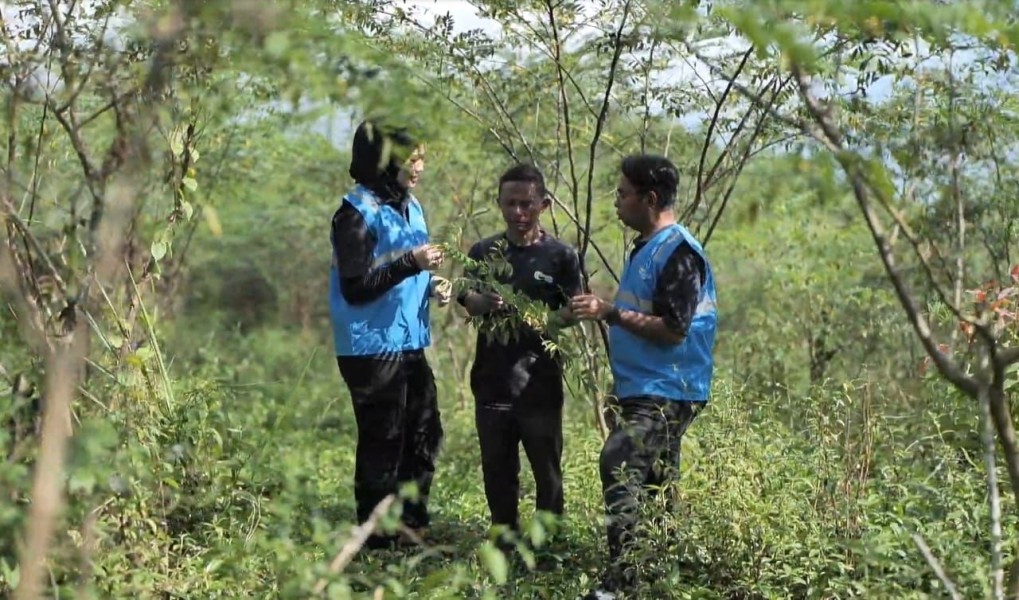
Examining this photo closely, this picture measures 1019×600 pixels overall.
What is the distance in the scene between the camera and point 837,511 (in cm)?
480

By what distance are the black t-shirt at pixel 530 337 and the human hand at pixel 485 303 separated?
100mm

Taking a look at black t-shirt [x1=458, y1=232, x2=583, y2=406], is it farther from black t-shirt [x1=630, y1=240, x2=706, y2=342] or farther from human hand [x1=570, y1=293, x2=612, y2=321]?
black t-shirt [x1=630, y1=240, x2=706, y2=342]

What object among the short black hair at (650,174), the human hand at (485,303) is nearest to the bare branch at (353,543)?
the human hand at (485,303)

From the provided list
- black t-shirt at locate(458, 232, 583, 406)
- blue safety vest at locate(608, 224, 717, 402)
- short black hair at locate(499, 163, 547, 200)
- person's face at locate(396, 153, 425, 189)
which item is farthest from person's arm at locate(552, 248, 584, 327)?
person's face at locate(396, 153, 425, 189)

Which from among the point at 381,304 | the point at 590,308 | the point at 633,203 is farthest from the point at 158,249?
the point at 633,203

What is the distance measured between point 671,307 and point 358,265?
49.7 inches

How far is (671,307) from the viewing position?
15.7 ft

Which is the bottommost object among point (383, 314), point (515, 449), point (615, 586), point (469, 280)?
point (615, 586)

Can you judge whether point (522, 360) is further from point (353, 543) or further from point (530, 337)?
point (353, 543)

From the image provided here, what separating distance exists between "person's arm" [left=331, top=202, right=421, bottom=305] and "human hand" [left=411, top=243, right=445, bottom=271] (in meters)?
0.08

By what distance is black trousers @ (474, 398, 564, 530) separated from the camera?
5.41 m

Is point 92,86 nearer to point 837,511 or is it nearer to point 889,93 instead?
point 837,511

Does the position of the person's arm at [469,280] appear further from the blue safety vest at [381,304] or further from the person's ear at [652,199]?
the person's ear at [652,199]

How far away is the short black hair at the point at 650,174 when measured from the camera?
492 cm
